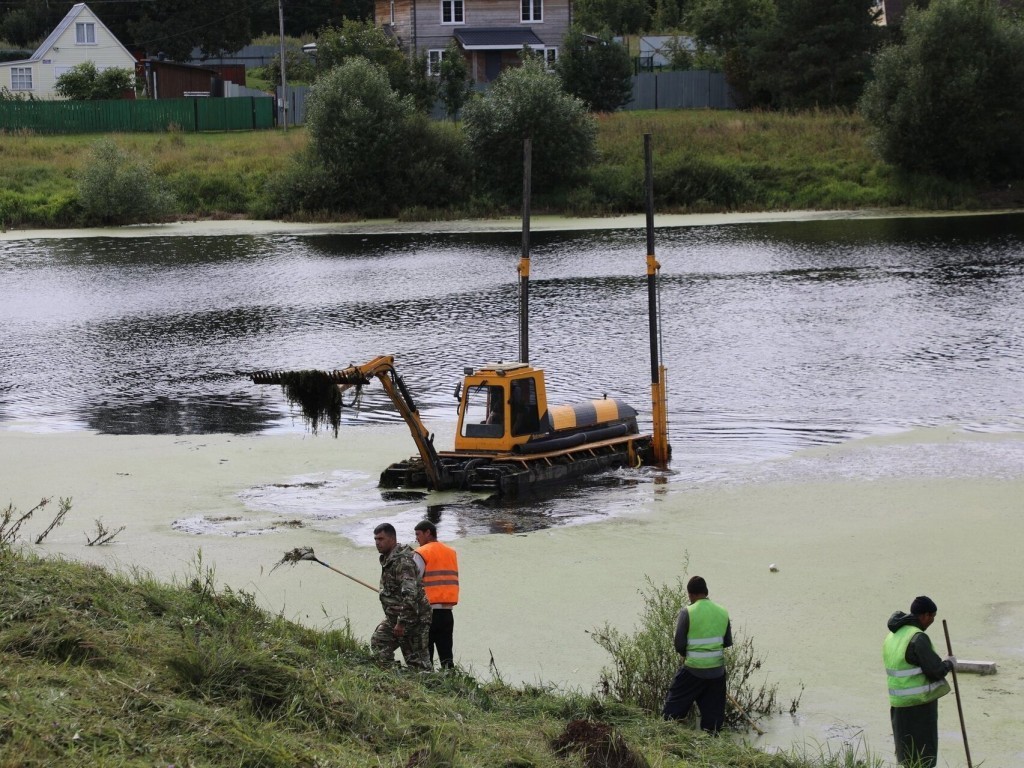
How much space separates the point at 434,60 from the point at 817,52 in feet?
66.1

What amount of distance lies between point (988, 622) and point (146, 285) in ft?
99.0

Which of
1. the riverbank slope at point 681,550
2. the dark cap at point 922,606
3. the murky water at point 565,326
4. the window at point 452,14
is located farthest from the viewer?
the window at point 452,14

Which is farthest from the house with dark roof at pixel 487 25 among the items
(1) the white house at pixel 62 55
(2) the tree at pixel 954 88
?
(2) the tree at pixel 954 88

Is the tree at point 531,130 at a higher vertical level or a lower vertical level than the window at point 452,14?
lower

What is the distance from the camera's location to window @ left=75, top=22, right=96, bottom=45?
2842 inches

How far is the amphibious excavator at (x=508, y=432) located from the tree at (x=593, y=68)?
147ft

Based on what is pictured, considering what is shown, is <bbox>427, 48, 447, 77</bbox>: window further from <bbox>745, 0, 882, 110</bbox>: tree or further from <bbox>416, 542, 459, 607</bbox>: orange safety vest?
<bbox>416, 542, 459, 607</bbox>: orange safety vest

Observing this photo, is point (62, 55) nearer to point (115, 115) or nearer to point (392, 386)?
point (115, 115)

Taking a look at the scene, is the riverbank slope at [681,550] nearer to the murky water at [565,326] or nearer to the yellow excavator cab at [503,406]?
the murky water at [565,326]

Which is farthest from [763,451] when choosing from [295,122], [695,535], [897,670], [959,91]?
[295,122]

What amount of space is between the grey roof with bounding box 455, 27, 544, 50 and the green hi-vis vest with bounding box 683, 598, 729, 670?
202 feet

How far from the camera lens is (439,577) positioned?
33.9 feet

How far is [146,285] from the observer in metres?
37.5

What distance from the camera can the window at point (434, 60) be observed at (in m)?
64.5
